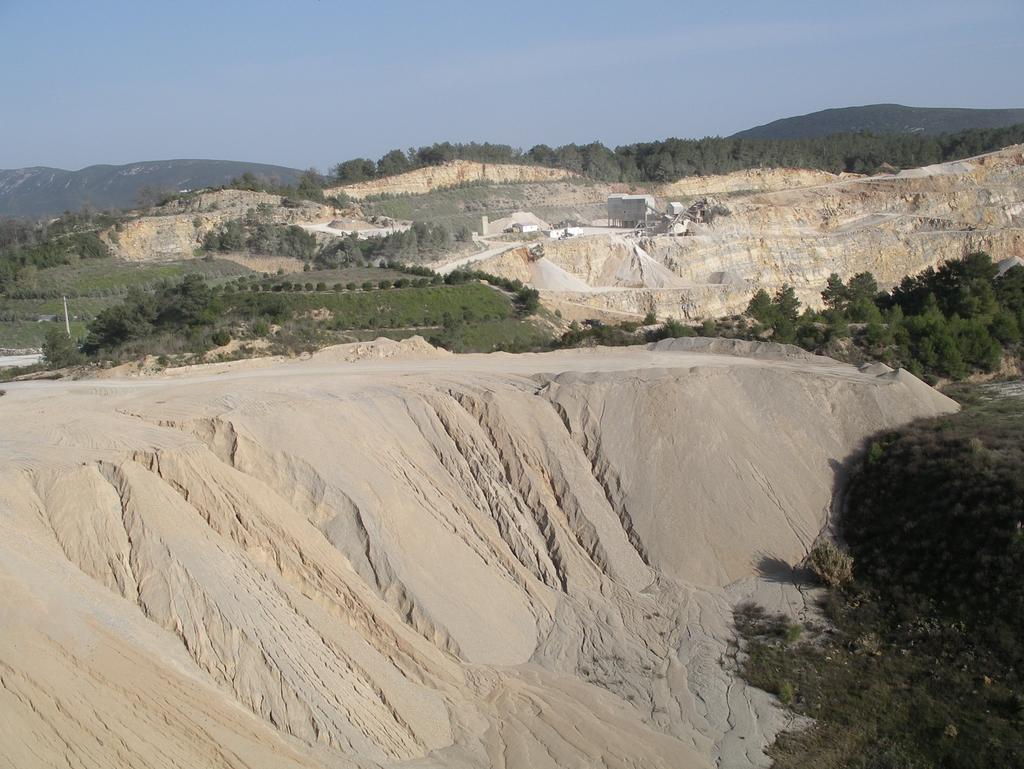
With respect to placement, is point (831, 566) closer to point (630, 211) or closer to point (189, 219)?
point (189, 219)

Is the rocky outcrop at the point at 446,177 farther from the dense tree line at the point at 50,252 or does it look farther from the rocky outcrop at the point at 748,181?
the dense tree line at the point at 50,252

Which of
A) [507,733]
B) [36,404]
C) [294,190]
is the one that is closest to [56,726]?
[507,733]

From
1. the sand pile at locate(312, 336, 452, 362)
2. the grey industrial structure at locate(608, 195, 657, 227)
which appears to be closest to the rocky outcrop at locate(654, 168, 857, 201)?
the grey industrial structure at locate(608, 195, 657, 227)

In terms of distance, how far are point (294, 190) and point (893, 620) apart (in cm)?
5693

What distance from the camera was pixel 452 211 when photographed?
67.7 meters

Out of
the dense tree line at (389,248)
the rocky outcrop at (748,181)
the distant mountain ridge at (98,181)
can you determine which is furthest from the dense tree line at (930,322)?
the distant mountain ridge at (98,181)

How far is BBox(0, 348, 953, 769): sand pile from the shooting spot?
424 inches

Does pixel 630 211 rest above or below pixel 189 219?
below

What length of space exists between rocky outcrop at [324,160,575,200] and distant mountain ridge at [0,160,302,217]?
224ft

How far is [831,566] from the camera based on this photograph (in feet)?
53.3

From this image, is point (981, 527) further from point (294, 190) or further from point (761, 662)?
point (294, 190)

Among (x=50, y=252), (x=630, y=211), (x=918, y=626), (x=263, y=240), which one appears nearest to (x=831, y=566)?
(x=918, y=626)

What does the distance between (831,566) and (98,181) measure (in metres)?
160

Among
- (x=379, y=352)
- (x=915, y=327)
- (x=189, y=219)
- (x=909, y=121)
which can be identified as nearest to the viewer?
(x=379, y=352)
